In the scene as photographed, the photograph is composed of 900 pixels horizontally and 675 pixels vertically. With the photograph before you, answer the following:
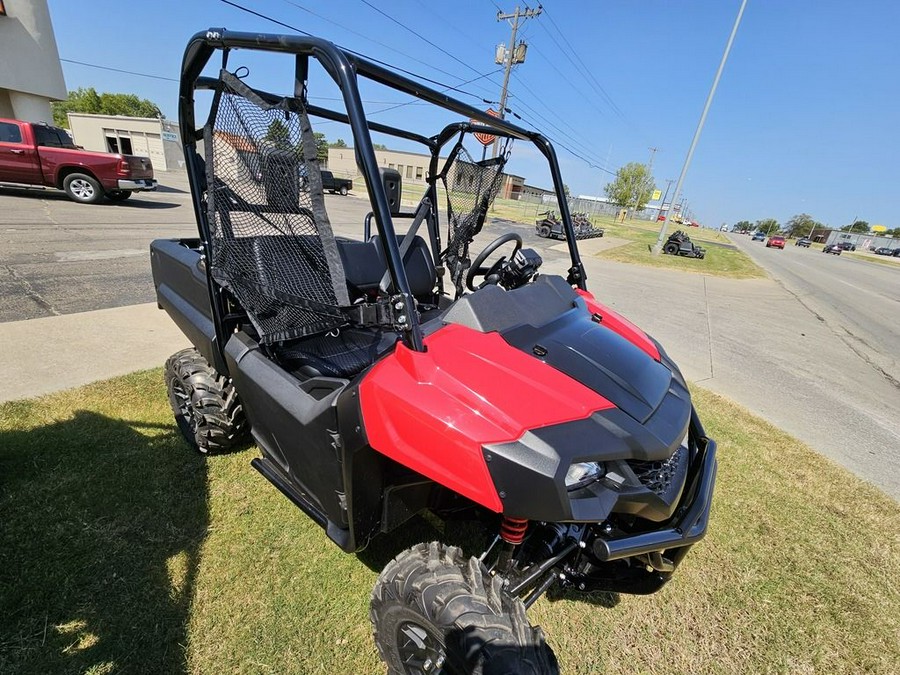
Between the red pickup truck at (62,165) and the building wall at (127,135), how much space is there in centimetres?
2141

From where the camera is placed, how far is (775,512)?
268 centimetres

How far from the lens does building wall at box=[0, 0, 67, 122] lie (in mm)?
15055

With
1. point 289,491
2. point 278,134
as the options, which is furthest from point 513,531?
point 278,134

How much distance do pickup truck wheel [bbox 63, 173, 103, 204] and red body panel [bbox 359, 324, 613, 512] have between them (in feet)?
42.7

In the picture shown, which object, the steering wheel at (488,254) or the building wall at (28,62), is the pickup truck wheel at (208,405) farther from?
the building wall at (28,62)

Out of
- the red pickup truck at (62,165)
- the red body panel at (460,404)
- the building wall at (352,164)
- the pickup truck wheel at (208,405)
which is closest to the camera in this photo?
the red body panel at (460,404)

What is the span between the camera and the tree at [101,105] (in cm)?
5000

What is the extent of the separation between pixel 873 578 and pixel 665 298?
706 centimetres

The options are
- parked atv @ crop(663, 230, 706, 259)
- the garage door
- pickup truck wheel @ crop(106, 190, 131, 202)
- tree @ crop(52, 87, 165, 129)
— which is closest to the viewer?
pickup truck wheel @ crop(106, 190, 131, 202)

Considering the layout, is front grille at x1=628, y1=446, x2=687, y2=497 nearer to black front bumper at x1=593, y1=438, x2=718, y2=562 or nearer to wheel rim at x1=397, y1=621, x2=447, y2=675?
black front bumper at x1=593, y1=438, x2=718, y2=562

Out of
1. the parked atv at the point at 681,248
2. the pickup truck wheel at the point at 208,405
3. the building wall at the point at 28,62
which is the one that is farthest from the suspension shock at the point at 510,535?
the building wall at the point at 28,62

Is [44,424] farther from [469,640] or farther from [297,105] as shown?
[469,640]

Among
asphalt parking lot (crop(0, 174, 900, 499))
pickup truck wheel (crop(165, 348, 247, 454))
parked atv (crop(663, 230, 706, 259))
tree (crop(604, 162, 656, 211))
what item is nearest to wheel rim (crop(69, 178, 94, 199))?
asphalt parking lot (crop(0, 174, 900, 499))

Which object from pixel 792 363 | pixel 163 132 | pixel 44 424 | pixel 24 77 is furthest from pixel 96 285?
pixel 163 132
